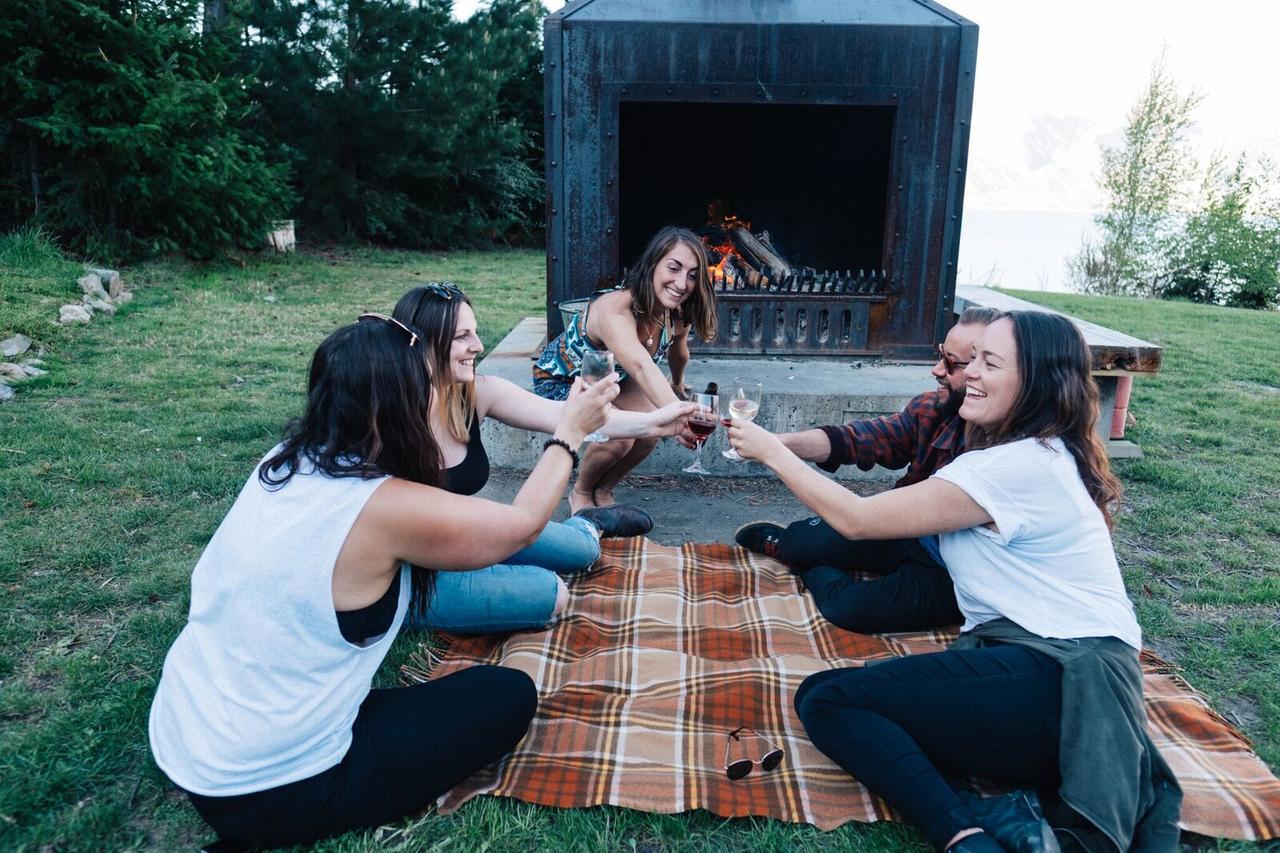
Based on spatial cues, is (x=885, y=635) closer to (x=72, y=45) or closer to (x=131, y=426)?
(x=131, y=426)

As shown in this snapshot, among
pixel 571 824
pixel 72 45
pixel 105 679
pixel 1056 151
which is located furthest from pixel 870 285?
pixel 1056 151

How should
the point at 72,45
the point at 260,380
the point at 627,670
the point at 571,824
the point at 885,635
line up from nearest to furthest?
the point at 571,824, the point at 627,670, the point at 885,635, the point at 260,380, the point at 72,45

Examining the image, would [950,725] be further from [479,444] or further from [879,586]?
[479,444]

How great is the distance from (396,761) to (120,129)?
8.83 metres

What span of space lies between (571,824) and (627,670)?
2.49ft

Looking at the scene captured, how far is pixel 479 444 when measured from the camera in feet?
10.2

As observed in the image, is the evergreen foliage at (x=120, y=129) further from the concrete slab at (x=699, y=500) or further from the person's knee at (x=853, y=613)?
the person's knee at (x=853, y=613)

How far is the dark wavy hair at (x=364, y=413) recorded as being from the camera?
77.0 inches

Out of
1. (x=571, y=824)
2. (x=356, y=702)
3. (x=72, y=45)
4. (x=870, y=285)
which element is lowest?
(x=571, y=824)

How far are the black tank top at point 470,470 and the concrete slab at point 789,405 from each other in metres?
1.64

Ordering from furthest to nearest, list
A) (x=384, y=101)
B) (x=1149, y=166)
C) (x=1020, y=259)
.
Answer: (x=1020, y=259) < (x=1149, y=166) < (x=384, y=101)

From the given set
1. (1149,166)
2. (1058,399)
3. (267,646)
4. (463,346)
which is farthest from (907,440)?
(1149,166)

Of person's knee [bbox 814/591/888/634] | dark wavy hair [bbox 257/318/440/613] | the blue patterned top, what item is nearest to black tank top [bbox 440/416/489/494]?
dark wavy hair [bbox 257/318/440/613]

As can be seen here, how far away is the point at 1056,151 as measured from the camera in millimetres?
107250
